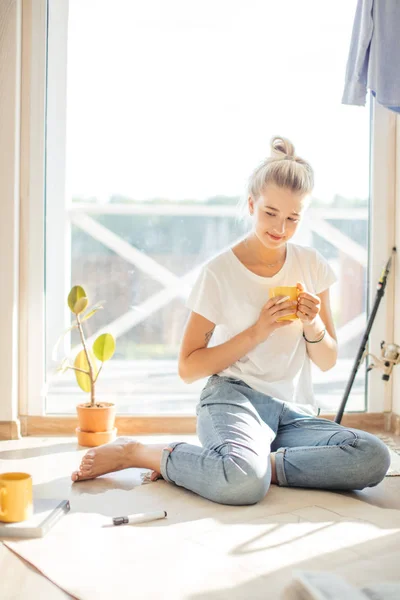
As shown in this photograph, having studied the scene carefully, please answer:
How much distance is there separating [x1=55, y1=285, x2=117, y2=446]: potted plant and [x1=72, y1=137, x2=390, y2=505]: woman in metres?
0.51

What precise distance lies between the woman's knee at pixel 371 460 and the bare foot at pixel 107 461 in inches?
23.9

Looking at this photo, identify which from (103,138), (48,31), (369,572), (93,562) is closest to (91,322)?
(103,138)

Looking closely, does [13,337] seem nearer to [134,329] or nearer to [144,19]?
[134,329]

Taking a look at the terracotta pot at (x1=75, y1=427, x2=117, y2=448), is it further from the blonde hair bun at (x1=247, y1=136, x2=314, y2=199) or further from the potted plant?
the blonde hair bun at (x1=247, y1=136, x2=314, y2=199)

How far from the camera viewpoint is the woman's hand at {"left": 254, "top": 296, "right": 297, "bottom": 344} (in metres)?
2.01

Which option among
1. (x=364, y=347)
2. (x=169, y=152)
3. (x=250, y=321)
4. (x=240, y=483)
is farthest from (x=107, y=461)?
(x=169, y=152)

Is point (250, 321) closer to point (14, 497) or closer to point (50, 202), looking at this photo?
point (14, 497)

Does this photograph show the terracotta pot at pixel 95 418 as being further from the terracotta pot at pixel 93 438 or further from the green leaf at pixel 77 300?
the green leaf at pixel 77 300

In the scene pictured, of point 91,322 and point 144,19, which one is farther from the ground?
point 144,19

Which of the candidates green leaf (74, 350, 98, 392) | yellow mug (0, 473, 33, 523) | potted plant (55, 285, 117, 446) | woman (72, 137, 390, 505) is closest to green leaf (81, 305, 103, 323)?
potted plant (55, 285, 117, 446)

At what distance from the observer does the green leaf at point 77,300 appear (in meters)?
2.65

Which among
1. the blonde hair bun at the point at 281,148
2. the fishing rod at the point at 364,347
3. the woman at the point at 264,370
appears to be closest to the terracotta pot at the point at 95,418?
the woman at the point at 264,370

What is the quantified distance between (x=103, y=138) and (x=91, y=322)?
2.34ft

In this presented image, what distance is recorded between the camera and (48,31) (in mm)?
2838
